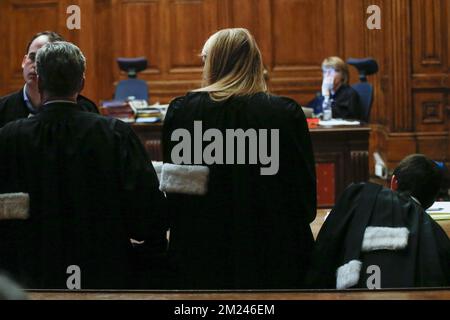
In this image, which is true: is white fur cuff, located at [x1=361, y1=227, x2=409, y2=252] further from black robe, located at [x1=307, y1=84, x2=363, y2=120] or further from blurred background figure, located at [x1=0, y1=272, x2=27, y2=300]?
black robe, located at [x1=307, y1=84, x2=363, y2=120]

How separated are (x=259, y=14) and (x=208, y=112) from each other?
742 cm

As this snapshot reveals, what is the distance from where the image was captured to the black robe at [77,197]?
8.68 feet

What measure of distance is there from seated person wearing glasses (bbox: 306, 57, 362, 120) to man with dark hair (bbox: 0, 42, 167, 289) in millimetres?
5089

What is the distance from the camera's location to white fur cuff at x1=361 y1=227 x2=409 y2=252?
8.40 ft

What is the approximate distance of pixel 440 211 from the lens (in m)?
3.52

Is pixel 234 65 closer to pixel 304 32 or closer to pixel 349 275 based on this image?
pixel 349 275

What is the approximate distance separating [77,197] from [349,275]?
0.85 m

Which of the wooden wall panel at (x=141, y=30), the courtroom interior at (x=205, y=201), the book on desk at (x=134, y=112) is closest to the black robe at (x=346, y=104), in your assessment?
the book on desk at (x=134, y=112)

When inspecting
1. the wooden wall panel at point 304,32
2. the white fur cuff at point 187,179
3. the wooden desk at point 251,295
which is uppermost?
the wooden wall panel at point 304,32

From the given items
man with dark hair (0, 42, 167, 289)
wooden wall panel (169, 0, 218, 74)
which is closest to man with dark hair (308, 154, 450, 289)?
man with dark hair (0, 42, 167, 289)

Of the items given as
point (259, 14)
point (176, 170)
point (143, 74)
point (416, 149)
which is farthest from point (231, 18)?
point (176, 170)

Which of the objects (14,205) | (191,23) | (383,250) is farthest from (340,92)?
(14,205)

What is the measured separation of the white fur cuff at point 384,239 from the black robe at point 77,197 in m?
0.63

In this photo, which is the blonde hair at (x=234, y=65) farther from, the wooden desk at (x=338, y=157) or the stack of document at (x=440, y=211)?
the wooden desk at (x=338, y=157)
